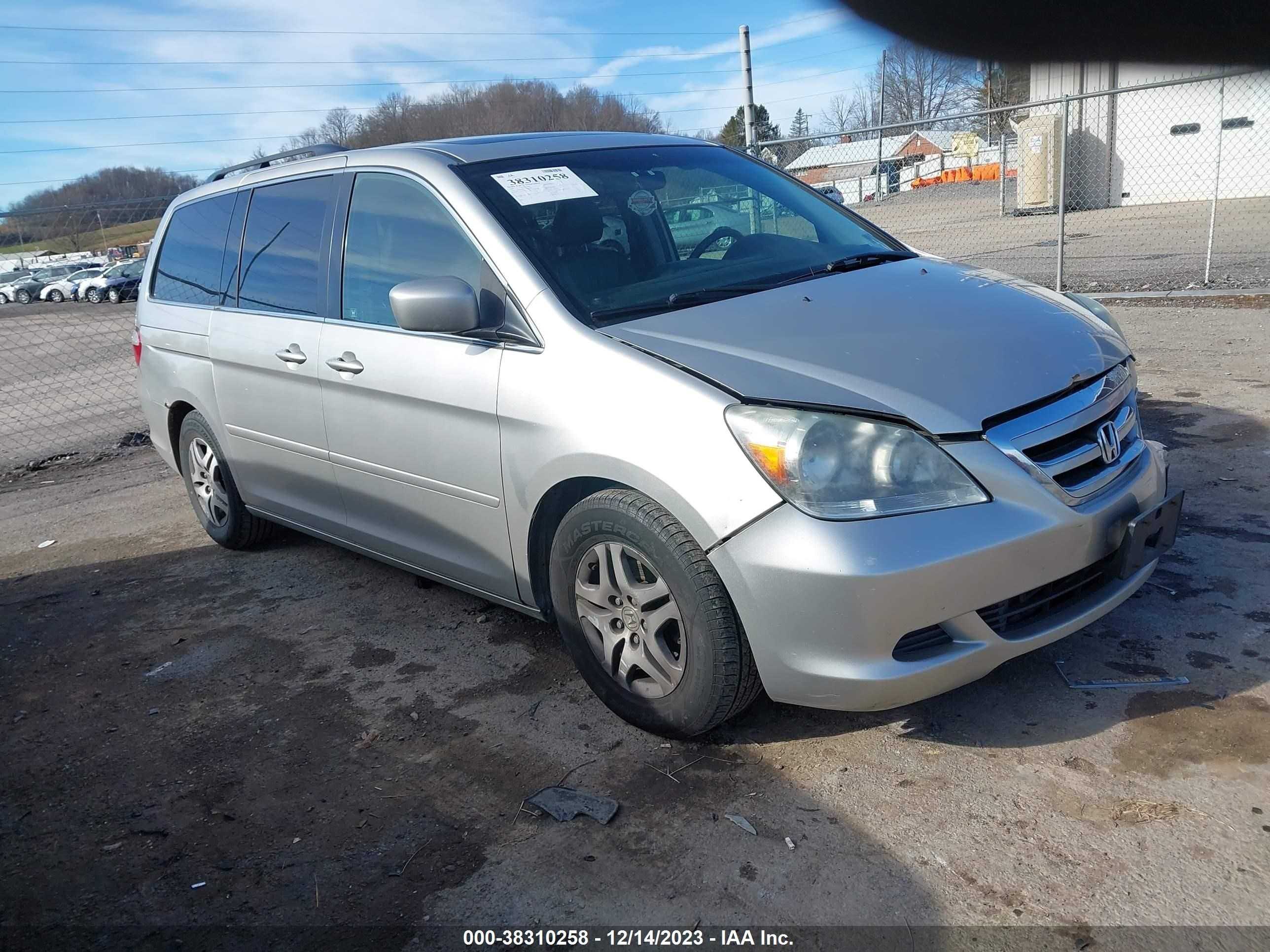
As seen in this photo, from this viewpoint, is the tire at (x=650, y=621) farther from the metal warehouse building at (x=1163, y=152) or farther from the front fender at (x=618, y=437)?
the metal warehouse building at (x=1163, y=152)

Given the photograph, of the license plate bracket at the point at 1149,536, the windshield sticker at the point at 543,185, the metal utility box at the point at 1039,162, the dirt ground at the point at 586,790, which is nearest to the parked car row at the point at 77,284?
the metal utility box at the point at 1039,162

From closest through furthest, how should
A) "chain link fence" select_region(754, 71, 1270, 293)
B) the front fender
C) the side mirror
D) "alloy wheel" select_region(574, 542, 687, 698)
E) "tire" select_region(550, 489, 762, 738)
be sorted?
the front fender, "tire" select_region(550, 489, 762, 738), "alloy wheel" select_region(574, 542, 687, 698), the side mirror, "chain link fence" select_region(754, 71, 1270, 293)

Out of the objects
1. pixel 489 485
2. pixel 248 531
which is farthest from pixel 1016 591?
pixel 248 531

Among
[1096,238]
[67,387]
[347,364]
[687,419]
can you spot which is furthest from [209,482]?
[1096,238]

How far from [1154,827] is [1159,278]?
1079 cm

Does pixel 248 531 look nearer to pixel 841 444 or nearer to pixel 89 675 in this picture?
pixel 89 675

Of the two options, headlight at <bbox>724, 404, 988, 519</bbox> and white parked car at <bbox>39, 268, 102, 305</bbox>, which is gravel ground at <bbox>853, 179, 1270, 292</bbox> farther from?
white parked car at <bbox>39, 268, 102, 305</bbox>

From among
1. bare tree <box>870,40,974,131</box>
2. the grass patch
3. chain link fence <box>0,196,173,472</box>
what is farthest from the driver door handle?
the grass patch

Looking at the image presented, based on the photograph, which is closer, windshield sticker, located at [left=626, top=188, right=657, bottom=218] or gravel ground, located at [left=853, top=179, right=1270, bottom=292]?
windshield sticker, located at [left=626, top=188, right=657, bottom=218]

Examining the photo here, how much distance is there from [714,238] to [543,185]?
638 millimetres

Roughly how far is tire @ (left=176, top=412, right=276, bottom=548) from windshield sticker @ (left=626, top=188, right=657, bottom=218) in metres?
2.43

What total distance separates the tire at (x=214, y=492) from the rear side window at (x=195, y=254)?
2.01ft

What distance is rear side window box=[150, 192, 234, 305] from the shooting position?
191 inches

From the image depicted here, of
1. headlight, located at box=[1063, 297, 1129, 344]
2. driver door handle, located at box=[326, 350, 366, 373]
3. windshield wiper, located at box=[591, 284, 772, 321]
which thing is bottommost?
headlight, located at box=[1063, 297, 1129, 344]
